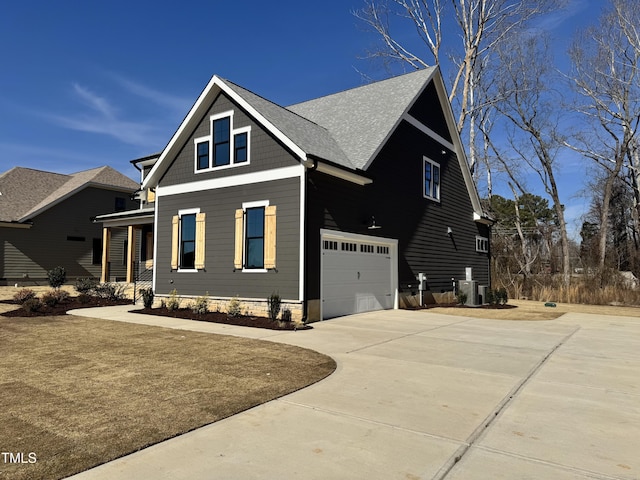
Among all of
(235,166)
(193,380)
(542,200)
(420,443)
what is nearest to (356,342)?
(193,380)

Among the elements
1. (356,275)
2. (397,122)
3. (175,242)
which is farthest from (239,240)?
(397,122)

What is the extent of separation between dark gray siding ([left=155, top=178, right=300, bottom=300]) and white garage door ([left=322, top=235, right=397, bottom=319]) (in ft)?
3.73

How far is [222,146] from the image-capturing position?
46.0 feet

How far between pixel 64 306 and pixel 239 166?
25.0 feet

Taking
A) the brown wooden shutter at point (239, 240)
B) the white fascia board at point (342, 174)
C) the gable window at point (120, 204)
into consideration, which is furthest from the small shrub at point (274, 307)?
the gable window at point (120, 204)

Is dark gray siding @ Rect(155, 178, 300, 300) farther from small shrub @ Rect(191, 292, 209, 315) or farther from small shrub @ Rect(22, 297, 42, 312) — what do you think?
small shrub @ Rect(22, 297, 42, 312)

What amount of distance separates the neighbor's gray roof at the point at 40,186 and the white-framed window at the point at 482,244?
73.2 ft

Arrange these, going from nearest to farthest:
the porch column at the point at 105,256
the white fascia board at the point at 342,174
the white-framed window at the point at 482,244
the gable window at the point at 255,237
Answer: the white fascia board at the point at 342,174
the gable window at the point at 255,237
the porch column at the point at 105,256
the white-framed window at the point at 482,244

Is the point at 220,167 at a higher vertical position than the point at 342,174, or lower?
higher

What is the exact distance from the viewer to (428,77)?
1767 cm

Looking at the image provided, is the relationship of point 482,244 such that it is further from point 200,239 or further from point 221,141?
point 200,239

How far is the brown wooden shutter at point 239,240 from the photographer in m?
12.8

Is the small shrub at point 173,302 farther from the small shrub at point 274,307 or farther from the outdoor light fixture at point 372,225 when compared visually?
the outdoor light fixture at point 372,225

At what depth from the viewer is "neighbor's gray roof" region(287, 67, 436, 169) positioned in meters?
14.7
